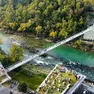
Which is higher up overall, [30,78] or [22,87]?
[22,87]

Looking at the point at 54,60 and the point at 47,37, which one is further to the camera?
the point at 47,37

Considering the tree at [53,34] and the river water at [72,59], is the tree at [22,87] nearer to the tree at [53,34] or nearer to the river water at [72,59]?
the river water at [72,59]

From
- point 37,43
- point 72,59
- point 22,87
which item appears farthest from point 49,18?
point 22,87

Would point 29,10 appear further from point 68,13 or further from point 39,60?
point 39,60

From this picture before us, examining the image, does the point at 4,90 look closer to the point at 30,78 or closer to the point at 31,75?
the point at 30,78

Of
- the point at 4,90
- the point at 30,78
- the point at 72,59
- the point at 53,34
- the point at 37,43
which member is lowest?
the point at 72,59

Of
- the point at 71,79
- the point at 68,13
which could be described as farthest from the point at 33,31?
the point at 71,79


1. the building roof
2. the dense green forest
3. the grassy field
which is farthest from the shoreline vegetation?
the building roof
